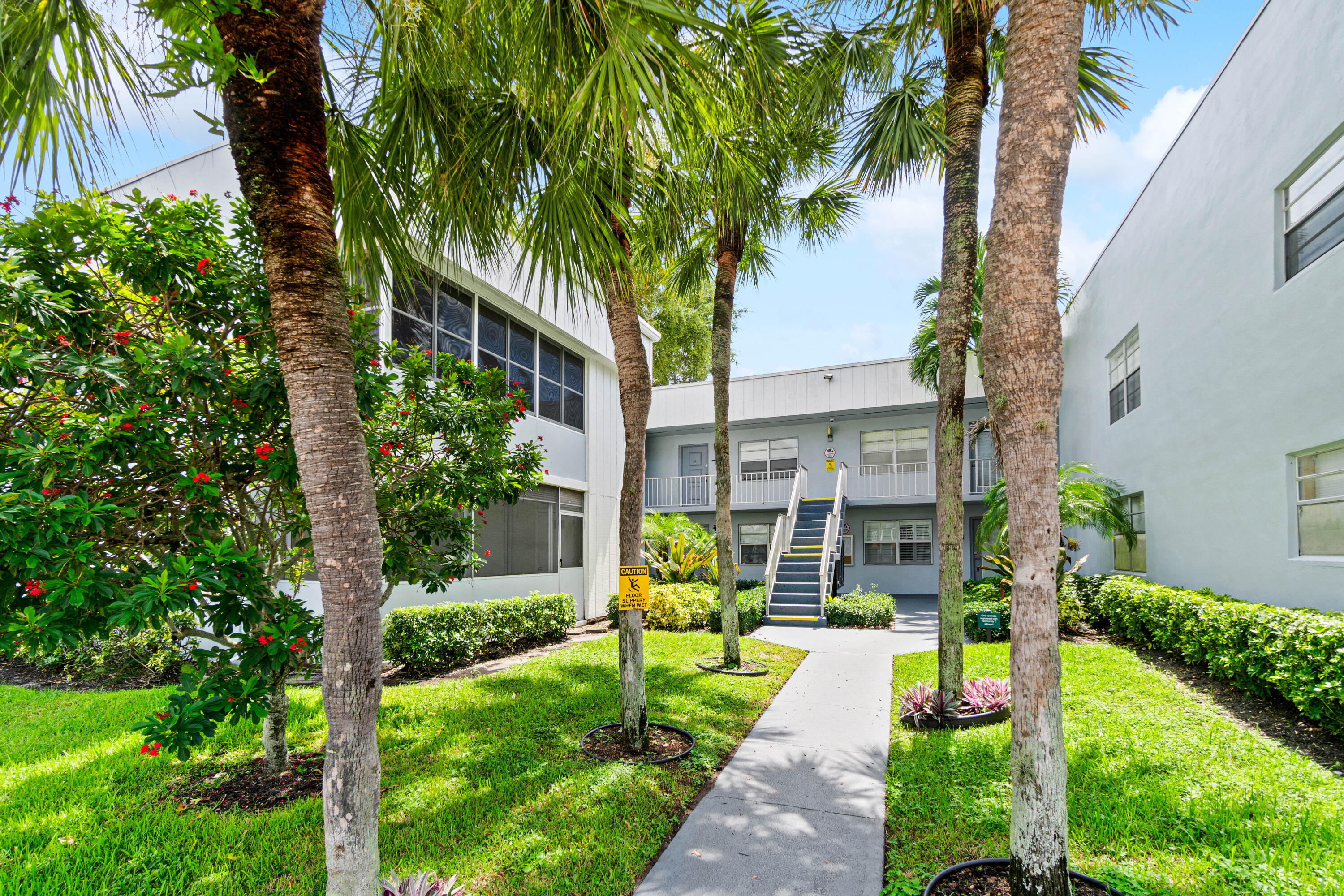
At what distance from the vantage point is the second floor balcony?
52.2ft

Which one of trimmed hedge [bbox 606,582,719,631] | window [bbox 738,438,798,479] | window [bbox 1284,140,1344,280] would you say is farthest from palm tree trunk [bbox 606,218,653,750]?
window [bbox 738,438,798,479]

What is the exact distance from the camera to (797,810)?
A: 4145 millimetres

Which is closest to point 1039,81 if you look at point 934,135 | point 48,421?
point 934,135

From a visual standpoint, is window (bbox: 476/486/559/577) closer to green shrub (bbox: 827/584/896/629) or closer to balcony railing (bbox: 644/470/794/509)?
green shrub (bbox: 827/584/896/629)

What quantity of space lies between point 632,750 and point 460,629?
4.29 metres

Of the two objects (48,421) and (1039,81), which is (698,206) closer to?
(1039,81)

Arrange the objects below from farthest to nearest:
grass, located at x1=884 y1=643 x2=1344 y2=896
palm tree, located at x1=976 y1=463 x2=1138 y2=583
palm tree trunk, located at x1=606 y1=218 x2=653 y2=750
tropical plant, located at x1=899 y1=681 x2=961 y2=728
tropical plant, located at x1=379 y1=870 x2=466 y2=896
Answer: palm tree, located at x1=976 y1=463 x2=1138 y2=583
tropical plant, located at x1=899 y1=681 x2=961 y2=728
palm tree trunk, located at x1=606 y1=218 x2=653 y2=750
grass, located at x1=884 y1=643 x2=1344 y2=896
tropical plant, located at x1=379 y1=870 x2=466 y2=896

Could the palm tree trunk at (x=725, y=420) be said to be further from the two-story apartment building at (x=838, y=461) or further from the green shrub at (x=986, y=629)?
the two-story apartment building at (x=838, y=461)

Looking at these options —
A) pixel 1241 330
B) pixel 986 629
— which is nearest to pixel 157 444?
pixel 1241 330

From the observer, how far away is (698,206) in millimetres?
5629

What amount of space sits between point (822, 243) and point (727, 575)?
516cm

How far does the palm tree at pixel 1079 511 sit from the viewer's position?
1059cm

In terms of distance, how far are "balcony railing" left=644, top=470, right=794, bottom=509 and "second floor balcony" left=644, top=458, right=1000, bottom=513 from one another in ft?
0.04

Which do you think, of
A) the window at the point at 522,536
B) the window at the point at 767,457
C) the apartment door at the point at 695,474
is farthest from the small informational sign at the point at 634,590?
the window at the point at 767,457
